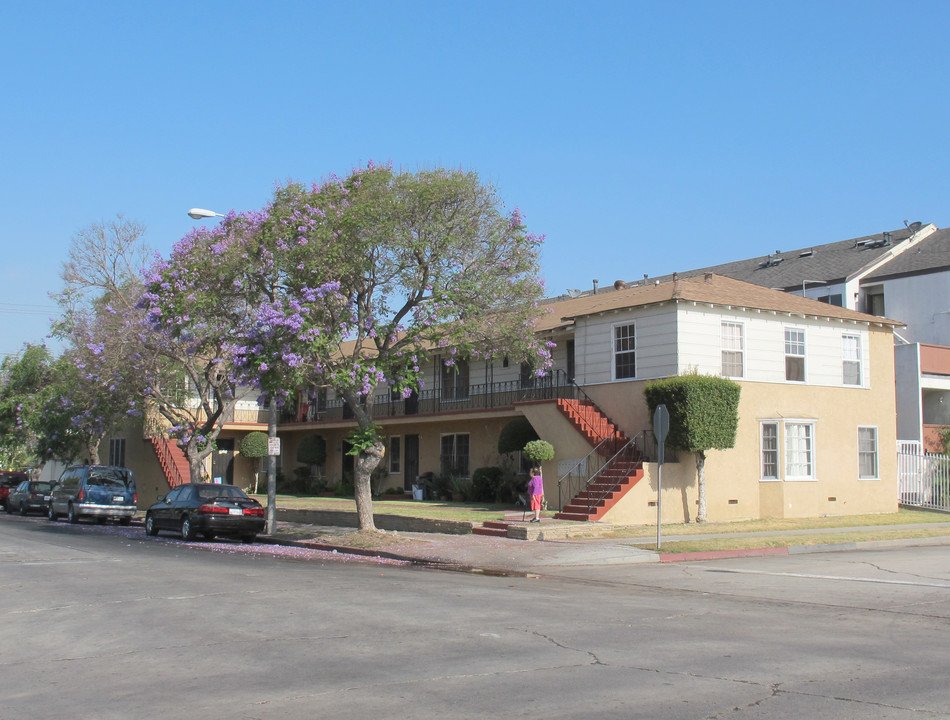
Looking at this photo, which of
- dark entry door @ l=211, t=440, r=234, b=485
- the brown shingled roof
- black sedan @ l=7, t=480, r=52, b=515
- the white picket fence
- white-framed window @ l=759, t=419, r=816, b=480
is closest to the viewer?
the brown shingled roof

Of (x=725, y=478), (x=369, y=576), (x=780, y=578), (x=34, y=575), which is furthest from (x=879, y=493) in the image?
(x=34, y=575)

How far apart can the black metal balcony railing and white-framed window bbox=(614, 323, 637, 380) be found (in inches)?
84.5

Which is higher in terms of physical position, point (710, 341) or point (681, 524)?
point (710, 341)

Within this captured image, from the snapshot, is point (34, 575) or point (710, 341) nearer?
point (34, 575)

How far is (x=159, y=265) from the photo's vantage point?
24328 mm

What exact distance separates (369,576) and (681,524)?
430 inches

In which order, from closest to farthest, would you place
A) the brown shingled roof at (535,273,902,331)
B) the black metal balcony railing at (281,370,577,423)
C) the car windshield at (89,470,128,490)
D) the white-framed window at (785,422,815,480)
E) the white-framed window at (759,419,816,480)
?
1. the brown shingled roof at (535,273,902,331)
2. the white-framed window at (759,419,816,480)
3. the white-framed window at (785,422,815,480)
4. the black metal balcony railing at (281,370,577,423)
5. the car windshield at (89,470,128,490)

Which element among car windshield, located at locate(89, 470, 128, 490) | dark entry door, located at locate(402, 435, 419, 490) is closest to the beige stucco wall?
dark entry door, located at locate(402, 435, 419, 490)

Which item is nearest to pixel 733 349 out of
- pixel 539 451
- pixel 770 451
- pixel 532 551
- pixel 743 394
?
pixel 743 394

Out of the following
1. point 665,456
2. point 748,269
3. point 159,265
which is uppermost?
point 748,269

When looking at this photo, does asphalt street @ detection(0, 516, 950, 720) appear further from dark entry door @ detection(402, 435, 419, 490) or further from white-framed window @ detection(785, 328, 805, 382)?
dark entry door @ detection(402, 435, 419, 490)

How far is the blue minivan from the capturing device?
3073 centimetres

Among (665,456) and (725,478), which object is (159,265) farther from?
(725,478)

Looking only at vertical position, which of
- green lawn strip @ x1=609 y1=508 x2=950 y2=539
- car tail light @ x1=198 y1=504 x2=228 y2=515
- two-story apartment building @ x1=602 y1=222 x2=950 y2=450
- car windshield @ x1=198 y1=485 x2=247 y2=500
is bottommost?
green lawn strip @ x1=609 y1=508 x2=950 y2=539
